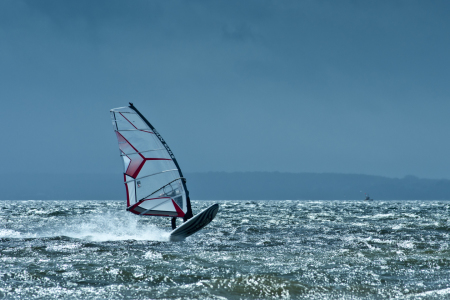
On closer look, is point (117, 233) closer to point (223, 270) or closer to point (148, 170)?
point (148, 170)

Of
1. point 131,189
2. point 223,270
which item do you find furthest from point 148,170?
point 223,270

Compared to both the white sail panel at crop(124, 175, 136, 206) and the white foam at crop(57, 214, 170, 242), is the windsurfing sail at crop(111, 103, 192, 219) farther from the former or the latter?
the white foam at crop(57, 214, 170, 242)

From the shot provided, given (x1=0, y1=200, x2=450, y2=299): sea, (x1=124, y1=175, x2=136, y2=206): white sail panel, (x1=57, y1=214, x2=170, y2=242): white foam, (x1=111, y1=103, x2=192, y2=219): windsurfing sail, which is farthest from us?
(x1=57, y1=214, x2=170, y2=242): white foam

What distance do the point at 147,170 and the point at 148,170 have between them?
4 centimetres

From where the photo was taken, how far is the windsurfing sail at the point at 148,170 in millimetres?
15766

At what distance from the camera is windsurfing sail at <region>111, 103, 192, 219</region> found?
621 inches

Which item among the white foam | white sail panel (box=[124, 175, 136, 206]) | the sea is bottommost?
the white foam

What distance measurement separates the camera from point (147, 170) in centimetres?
1609

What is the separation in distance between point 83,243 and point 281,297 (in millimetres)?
9225

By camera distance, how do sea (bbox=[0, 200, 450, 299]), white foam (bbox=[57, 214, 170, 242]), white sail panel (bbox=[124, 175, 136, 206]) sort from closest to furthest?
sea (bbox=[0, 200, 450, 299]), white sail panel (bbox=[124, 175, 136, 206]), white foam (bbox=[57, 214, 170, 242])

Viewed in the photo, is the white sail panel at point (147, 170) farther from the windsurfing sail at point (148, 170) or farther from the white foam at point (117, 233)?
the white foam at point (117, 233)

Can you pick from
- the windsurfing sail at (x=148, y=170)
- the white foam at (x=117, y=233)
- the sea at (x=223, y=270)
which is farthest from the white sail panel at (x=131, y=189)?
the sea at (x=223, y=270)

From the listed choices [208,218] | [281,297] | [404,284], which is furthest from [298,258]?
[208,218]

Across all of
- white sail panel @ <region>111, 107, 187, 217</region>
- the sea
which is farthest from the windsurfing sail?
the sea
